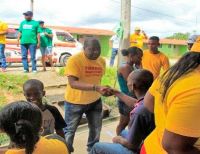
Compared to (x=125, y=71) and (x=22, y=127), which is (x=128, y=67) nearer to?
(x=125, y=71)

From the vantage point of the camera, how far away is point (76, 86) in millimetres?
4949

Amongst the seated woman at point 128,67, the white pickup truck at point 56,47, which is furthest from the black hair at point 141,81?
the white pickup truck at point 56,47

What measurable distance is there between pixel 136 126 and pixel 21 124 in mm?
1087

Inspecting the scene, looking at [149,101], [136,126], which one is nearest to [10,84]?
[136,126]

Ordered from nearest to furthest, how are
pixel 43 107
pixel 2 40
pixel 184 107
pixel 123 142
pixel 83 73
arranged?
pixel 184 107
pixel 123 142
pixel 43 107
pixel 83 73
pixel 2 40

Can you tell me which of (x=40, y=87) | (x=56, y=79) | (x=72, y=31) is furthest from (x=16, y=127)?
(x=72, y=31)

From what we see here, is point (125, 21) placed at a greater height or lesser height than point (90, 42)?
greater

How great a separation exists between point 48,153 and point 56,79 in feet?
29.0

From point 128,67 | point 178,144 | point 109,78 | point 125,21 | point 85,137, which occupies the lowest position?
point 85,137

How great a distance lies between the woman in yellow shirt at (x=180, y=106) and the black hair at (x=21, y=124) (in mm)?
651

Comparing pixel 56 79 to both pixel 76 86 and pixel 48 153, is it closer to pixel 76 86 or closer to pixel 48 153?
pixel 76 86

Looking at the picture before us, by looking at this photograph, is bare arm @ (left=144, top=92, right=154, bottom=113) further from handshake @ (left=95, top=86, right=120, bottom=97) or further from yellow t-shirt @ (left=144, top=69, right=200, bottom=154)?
handshake @ (left=95, top=86, right=120, bottom=97)

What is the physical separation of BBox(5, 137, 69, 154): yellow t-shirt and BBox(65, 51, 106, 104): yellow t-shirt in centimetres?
262

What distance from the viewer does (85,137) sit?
673 centimetres
